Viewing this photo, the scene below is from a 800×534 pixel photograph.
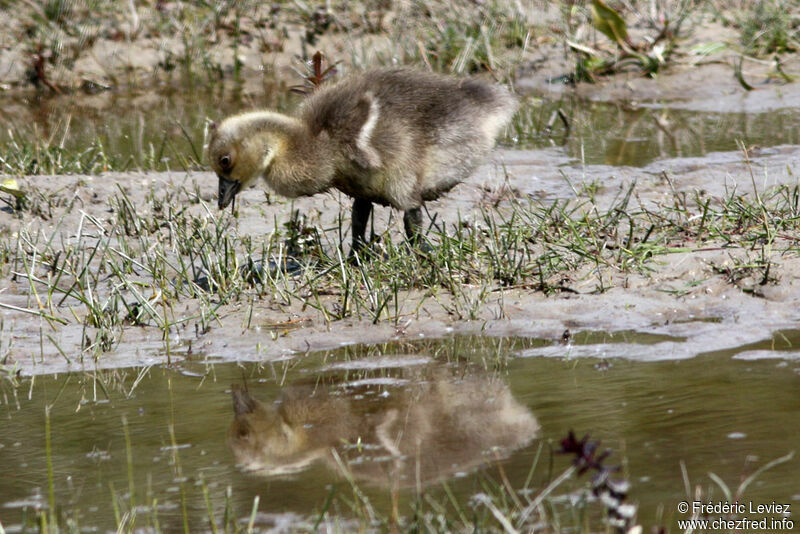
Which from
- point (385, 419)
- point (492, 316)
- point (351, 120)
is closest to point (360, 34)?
point (351, 120)

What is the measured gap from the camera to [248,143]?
252 inches

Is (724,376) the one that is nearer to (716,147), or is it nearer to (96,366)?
(96,366)

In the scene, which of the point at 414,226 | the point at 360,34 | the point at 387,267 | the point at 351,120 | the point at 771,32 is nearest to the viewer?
the point at 387,267

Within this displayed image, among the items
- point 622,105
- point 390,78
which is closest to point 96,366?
point 390,78

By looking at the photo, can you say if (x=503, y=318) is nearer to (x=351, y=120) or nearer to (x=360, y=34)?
(x=351, y=120)

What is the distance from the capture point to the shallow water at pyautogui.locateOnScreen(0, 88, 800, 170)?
9.24 metres

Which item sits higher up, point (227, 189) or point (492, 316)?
point (227, 189)

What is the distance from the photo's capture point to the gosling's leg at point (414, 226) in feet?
21.2

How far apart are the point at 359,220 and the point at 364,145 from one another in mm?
633

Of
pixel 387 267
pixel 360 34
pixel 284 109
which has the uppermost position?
pixel 360 34

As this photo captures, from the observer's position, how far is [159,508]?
372 cm

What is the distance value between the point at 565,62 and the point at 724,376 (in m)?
8.35

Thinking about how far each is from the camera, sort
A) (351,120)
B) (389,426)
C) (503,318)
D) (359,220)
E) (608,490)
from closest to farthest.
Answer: (608,490), (389,426), (503,318), (351,120), (359,220)

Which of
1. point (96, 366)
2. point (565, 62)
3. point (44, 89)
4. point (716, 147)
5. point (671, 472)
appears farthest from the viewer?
point (44, 89)
